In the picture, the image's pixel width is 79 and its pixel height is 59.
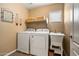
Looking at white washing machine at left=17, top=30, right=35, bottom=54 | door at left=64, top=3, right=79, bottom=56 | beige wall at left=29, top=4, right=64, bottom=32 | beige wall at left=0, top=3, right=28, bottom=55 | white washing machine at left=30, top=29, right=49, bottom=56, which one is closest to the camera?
door at left=64, top=3, right=79, bottom=56

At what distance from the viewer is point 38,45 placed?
9.64 ft

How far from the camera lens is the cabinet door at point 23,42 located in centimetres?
314

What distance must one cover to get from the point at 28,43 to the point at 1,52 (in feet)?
2.96

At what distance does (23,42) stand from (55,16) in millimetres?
1609

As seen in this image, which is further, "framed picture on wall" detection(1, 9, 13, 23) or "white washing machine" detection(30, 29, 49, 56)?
"white washing machine" detection(30, 29, 49, 56)

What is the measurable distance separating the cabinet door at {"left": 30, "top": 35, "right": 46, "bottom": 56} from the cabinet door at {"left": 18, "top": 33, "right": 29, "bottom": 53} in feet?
0.64

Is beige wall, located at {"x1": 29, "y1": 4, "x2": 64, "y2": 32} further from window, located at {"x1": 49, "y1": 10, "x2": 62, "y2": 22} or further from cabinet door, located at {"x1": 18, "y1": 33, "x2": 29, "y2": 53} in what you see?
cabinet door, located at {"x1": 18, "y1": 33, "x2": 29, "y2": 53}

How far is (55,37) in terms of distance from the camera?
9.41 ft

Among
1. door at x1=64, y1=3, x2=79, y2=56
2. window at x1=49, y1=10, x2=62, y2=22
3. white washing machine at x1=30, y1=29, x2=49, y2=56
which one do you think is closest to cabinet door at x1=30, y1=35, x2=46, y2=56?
white washing machine at x1=30, y1=29, x2=49, y2=56

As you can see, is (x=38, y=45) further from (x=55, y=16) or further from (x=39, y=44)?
(x=55, y=16)

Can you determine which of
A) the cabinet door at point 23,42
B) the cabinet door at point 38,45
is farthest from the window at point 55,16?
the cabinet door at point 23,42

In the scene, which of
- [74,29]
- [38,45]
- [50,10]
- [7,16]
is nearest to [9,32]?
[7,16]

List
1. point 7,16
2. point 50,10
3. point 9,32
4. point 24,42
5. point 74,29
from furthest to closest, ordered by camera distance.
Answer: point 50,10 → point 24,42 → point 9,32 → point 7,16 → point 74,29

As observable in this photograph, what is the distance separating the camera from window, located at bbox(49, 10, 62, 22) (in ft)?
11.8
